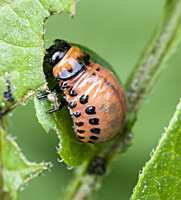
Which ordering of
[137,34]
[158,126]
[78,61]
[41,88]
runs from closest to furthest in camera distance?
[41,88] → [78,61] → [158,126] → [137,34]

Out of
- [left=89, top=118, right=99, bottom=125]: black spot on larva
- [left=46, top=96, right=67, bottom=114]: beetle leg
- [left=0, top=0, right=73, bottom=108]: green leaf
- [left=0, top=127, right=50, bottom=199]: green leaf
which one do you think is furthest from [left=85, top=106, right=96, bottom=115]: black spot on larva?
[left=0, top=127, right=50, bottom=199]: green leaf

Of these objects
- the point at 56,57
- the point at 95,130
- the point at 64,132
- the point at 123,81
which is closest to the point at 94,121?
Answer: the point at 95,130

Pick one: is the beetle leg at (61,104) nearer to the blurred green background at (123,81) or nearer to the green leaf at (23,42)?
the green leaf at (23,42)

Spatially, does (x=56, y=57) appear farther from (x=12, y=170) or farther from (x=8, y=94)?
(x=12, y=170)

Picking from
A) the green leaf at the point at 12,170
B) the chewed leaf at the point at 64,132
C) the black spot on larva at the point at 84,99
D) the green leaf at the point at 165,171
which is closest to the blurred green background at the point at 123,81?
the green leaf at the point at 12,170

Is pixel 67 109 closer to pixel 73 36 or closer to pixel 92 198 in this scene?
pixel 92 198

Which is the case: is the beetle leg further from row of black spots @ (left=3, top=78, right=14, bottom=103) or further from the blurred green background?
the blurred green background

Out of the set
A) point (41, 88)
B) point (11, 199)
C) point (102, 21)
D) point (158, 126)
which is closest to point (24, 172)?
point (11, 199)
